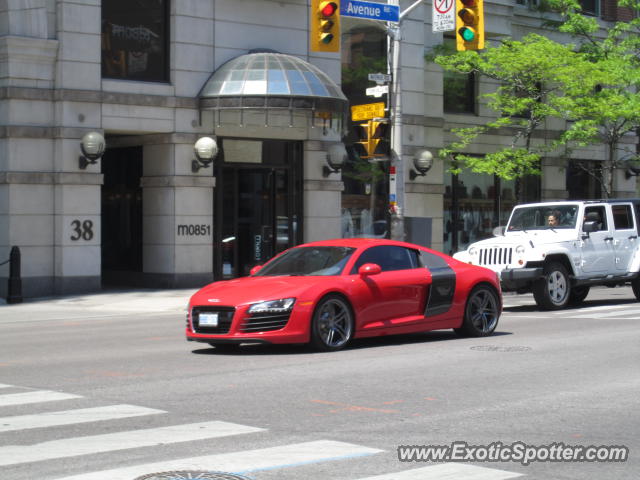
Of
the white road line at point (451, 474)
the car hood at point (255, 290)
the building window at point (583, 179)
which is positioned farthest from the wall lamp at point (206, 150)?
the white road line at point (451, 474)

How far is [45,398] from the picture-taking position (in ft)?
31.9

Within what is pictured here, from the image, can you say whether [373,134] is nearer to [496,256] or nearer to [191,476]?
[496,256]

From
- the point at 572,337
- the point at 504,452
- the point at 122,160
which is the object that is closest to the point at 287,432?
the point at 504,452

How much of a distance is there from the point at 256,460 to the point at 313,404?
91.8 inches

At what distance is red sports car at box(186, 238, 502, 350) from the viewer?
504 inches

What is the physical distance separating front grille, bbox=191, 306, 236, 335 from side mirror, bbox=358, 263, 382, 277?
6.00ft

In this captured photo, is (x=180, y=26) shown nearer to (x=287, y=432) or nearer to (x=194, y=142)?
(x=194, y=142)

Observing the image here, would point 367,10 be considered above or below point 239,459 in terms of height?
above

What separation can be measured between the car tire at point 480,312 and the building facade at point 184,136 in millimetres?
9049

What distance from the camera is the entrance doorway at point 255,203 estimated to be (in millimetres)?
28828

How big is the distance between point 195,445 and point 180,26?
21261mm

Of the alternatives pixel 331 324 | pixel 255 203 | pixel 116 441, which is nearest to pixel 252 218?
pixel 255 203

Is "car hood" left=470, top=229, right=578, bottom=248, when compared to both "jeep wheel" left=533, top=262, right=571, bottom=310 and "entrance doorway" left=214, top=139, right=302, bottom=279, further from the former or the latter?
"entrance doorway" left=214, top=139, right=302, bottom=279

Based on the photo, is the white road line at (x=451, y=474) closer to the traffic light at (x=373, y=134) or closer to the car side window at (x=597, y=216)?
the car side window at (x=597, y=216)
